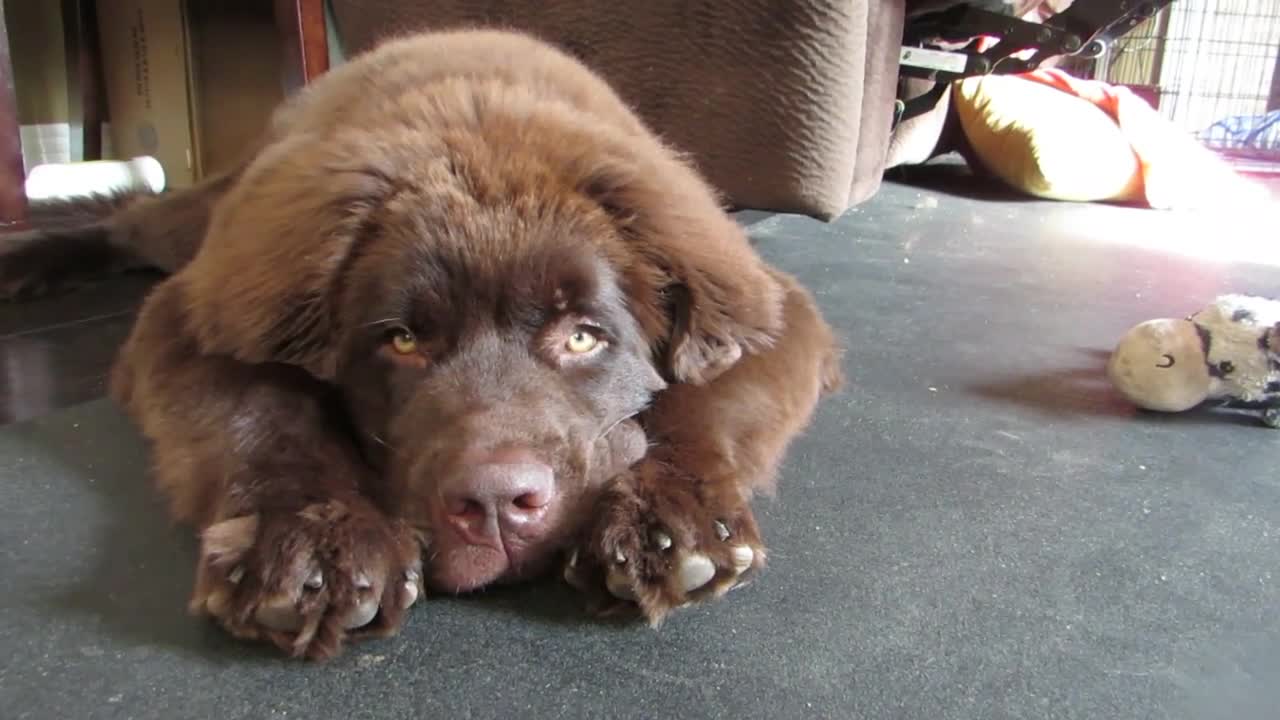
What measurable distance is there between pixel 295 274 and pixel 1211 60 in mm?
8282

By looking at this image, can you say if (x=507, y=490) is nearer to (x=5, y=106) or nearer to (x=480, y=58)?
(x=480, y=58)

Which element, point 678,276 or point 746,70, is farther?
point 746,70

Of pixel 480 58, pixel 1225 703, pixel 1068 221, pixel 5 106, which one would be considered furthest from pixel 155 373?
pixel 1068 221

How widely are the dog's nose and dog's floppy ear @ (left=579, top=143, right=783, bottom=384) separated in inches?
13.3

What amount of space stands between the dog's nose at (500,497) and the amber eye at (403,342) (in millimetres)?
262

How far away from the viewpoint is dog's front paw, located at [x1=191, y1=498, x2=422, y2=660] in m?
1.01

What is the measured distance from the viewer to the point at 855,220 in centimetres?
435

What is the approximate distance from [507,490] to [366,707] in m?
0.25

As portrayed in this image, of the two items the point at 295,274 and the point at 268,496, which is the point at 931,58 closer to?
the point at 295,274

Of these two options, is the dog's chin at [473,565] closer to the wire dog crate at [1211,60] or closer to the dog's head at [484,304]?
the dog's head at [484,304]

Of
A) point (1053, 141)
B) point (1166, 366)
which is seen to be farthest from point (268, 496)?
point (1053, 141)

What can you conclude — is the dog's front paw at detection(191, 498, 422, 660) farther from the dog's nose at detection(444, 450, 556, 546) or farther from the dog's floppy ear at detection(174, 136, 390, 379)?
the dog's floppy ear at detection(174, 136, 390, 379)

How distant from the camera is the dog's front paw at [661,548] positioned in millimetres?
1099

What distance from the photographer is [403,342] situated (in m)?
1.24
